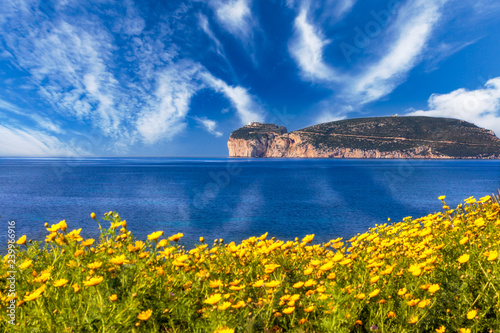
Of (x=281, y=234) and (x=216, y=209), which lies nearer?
(x=281, y=234)

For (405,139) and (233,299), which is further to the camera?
(405,139)

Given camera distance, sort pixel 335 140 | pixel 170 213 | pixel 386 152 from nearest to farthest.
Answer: pixel 170 213, pixel 386 152, pixel 335 140

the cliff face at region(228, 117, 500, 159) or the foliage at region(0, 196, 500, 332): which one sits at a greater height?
the cliff face at region(228, 117, 500, 159)

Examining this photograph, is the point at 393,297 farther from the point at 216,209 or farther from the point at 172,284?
the point at 216,209

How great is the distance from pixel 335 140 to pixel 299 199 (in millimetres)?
149507

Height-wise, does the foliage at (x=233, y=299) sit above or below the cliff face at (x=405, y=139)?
below

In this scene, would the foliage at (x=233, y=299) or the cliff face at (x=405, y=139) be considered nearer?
the foliage at (x=233, y=299)

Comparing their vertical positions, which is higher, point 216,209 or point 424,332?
point 216,209

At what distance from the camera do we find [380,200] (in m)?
36.2

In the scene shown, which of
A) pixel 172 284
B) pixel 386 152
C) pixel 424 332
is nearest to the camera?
pixel 424 332

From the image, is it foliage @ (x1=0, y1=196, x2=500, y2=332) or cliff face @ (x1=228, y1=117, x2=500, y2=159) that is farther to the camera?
cliff face @ (x1=228, y1=117, x2=500, y2=159)

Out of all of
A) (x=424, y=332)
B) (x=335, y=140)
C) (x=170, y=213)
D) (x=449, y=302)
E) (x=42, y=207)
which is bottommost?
(x=424, y=332)

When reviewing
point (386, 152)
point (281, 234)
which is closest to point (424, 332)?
point (281, 234)

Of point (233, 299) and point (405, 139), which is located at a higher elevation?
point (405, 139)
